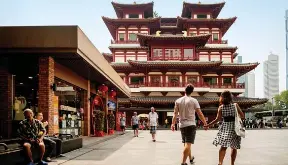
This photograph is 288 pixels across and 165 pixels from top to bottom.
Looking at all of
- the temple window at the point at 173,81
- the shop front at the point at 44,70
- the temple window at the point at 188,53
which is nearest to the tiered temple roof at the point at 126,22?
the temple window at the point at 188,53

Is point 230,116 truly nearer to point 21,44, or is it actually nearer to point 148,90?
point 21,44

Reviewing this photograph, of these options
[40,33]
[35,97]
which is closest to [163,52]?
[35,97]

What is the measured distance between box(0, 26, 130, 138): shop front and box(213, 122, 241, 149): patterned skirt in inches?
203

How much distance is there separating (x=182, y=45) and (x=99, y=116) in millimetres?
28690

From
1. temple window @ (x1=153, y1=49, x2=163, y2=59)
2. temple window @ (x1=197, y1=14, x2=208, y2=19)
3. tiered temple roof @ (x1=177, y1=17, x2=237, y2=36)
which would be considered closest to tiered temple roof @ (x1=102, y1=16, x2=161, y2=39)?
tiered temple roof @ (x1=177, y1=17, x2=237, y2=36)

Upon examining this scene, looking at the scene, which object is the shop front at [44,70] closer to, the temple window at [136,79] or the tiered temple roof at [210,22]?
the temple window at [136,79]

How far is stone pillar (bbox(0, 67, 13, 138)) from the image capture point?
12219 mm

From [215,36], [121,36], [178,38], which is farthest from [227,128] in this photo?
[215,36]

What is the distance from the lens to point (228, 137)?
7.02 meters

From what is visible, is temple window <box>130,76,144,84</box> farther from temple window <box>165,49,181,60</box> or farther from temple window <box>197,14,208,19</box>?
temple window <box>197,14,208,19</box>

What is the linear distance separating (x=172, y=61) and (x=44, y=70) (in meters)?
33.9

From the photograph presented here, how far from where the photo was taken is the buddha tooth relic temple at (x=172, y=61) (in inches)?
1738

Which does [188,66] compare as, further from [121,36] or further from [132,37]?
[121,36]

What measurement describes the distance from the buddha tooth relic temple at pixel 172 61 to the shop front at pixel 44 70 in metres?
26.5
